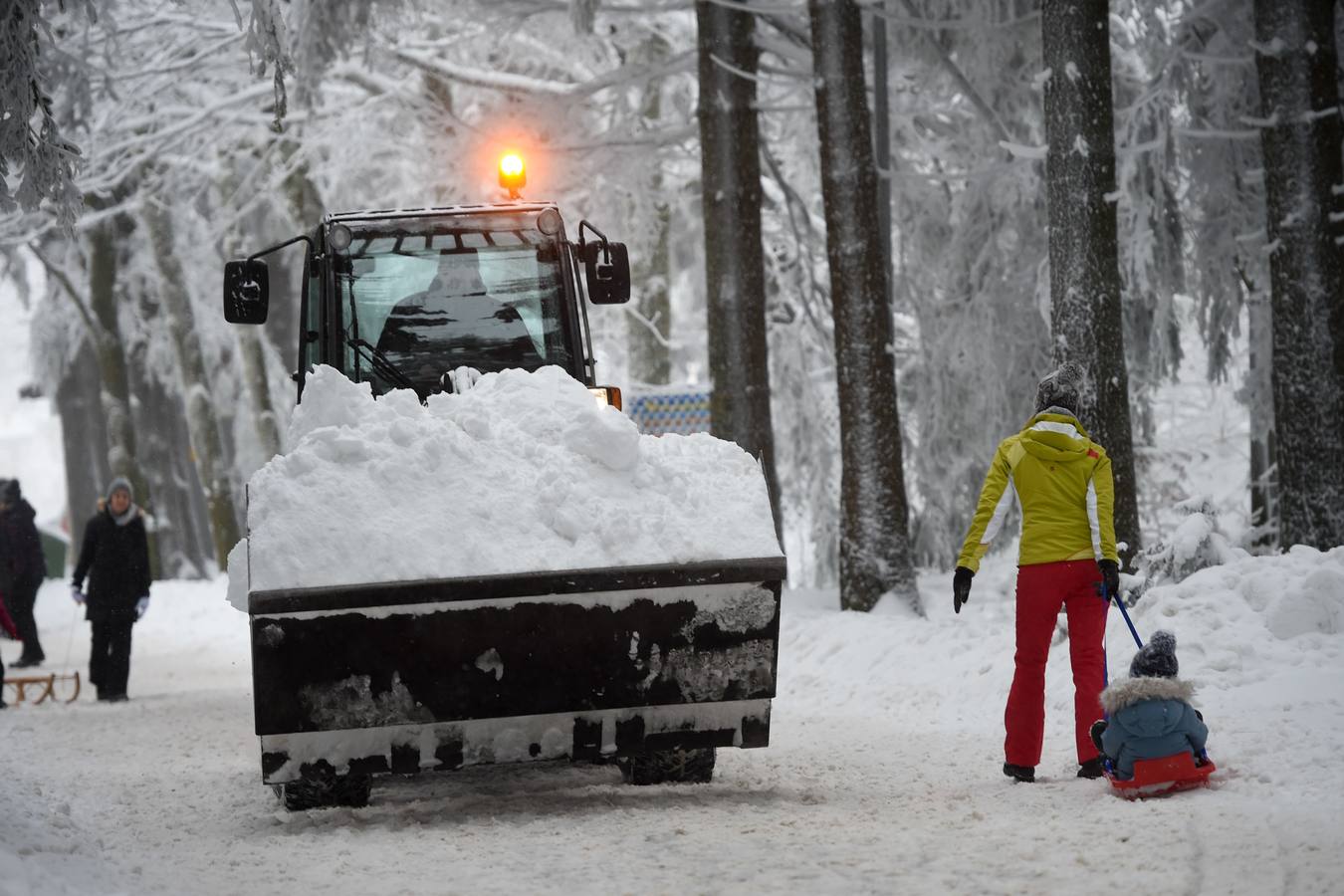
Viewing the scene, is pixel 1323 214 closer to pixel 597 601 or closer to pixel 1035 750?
pixel 1035 750

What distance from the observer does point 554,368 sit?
24.4 feet

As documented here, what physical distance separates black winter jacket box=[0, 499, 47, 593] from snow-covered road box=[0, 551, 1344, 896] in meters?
5.61

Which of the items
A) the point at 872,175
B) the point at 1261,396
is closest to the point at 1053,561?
the point at 872,175

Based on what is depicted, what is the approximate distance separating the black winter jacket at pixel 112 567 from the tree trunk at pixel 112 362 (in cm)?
1276

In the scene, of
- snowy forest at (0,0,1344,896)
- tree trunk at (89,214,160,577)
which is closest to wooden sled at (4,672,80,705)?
snowy forest at (0,0,1344,896)

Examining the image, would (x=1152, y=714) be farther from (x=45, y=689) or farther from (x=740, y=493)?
(x=45, y=689)

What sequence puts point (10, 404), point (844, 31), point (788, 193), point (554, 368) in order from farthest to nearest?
point (10, 404) < point (788, 193) < point (844, 31) < point (554, 368)

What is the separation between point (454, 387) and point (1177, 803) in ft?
12.5

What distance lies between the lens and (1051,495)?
24.0 ft

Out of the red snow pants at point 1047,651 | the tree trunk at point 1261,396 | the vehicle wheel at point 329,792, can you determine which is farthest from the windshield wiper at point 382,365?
the tree trunk at point 1261,396

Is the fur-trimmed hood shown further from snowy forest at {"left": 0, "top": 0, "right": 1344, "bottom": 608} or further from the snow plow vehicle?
snowy forest at {"left": 0, "top": 0, "right": 1344, "bottom": 608}

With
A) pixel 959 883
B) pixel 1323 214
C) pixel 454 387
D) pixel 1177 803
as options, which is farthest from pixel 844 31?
pixel 959 883

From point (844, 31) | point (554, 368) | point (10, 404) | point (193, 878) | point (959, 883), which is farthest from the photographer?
point (10, 404)

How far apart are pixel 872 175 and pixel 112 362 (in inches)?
691
